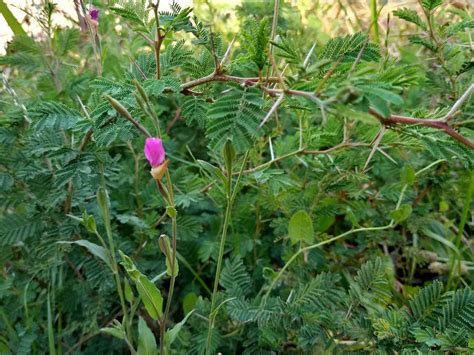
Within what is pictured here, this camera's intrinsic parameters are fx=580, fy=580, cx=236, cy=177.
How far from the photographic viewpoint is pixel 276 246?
1.22 m

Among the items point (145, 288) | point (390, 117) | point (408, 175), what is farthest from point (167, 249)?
point (408, 175)

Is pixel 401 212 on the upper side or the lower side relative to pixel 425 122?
lower

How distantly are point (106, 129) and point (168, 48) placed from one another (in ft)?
0.54

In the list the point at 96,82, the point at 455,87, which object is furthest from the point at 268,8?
the point at 96,82

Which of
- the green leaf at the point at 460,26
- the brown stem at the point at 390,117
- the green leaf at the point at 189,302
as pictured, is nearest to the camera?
the brown stem at the point at 390,117

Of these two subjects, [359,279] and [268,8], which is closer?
[359,279]

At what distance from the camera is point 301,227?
922mm

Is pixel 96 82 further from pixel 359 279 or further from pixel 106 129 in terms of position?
pixel 359 279

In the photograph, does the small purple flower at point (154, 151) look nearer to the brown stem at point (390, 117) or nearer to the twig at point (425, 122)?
the brown stem at point (390, 117)

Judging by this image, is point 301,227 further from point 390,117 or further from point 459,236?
point 459,236

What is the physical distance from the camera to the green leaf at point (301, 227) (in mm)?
906

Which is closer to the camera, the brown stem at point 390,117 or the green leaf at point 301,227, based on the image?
the brown stem at point 390,117

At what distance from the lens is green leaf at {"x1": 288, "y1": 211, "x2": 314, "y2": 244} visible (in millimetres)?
906

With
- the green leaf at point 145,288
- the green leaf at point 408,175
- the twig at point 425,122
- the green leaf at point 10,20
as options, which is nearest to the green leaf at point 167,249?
the green leaf at point 145,288
